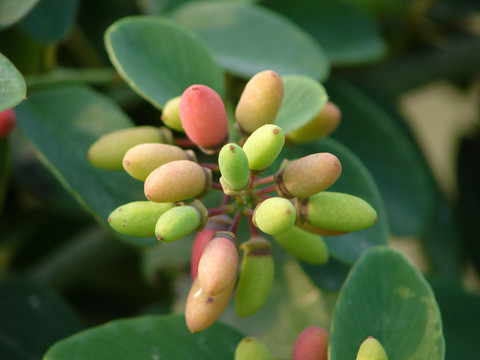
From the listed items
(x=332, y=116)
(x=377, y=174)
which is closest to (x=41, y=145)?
(x=332, y=116)

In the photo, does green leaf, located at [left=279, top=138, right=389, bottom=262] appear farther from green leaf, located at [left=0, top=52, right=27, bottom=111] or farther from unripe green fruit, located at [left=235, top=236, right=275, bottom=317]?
A: green leaf, located at [left=0, top=52, right=27, bottom=111]

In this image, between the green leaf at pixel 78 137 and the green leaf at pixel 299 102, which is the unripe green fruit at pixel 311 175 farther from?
the green leaf at pixel 78 137

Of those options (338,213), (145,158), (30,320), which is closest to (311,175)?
(338,213)

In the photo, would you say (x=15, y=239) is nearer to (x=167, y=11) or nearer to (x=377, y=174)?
(x=167, y=11)

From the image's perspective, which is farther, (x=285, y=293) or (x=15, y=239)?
(x=15, y=239)

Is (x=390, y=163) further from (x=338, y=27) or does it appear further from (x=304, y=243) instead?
(x=304, y=243)

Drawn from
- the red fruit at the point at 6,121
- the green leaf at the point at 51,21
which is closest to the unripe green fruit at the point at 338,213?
the red fruit at the point at 6,121
